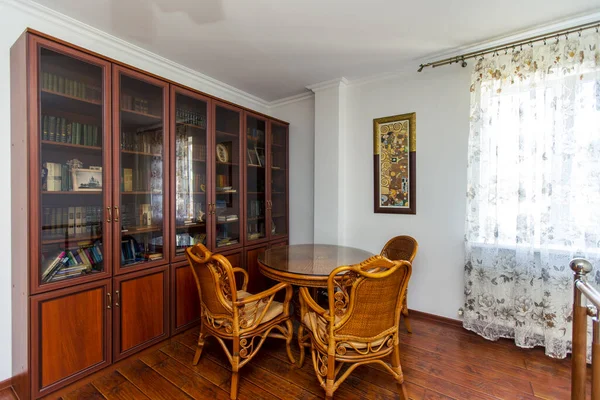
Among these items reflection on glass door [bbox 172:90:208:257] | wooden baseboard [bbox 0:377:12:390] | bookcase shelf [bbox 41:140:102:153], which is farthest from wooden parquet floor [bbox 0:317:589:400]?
bookcase shelf [bbox 41:140:102:153]

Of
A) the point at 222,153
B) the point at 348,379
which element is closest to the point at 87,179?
the point at 222,153

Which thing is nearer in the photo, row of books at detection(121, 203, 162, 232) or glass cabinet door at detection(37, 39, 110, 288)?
glass cabinet door at detection(37, 39, 110, 288)

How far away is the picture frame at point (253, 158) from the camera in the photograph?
335 cm

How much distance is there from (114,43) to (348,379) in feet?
10.9

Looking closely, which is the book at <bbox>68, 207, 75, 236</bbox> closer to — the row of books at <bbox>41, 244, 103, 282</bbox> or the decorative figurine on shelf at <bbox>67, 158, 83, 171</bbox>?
the row of books at <bbox>41, 244, 103, 282</bbox>

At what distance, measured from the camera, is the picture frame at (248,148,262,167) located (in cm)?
335

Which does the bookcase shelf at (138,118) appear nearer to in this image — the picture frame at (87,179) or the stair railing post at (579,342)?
the picture frame at (87,179)

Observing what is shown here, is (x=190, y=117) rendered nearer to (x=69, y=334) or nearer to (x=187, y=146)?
(x=187, y=146)

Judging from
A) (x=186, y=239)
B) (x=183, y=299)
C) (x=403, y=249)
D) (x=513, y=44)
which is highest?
(x=513, y=44)

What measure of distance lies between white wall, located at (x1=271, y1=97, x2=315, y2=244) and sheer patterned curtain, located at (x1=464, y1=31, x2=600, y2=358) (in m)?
1.88

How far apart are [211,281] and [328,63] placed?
2423 mm

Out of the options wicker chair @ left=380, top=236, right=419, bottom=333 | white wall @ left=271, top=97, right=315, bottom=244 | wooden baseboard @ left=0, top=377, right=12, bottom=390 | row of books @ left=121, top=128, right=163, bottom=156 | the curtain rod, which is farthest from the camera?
white wall @ left=271, top=97, right=315, bottom=244

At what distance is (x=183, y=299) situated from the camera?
2.59 m

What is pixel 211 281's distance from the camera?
6.26 feet
